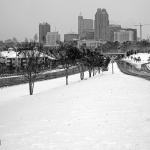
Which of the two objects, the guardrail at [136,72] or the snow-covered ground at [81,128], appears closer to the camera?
the snow-covered ground at [81,128]

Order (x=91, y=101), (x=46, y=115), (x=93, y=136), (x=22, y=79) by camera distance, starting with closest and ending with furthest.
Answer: (x=93, y=136) < (x=46, y=115) < (x=91, y=101) < (x=22, y=79)

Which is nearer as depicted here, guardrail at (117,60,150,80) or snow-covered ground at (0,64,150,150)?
snow-covered ground at (0,64,150,150)

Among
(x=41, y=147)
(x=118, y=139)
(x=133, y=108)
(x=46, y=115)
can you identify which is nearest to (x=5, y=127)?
(x=46, y=115)

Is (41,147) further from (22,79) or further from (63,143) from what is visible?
(22,79)

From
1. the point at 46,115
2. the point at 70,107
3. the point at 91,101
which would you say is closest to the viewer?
the point at 46,115

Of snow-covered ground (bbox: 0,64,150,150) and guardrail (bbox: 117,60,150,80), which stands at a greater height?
snow-covered ground (bbox: 0,64,150,150)

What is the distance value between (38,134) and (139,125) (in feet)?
10.9

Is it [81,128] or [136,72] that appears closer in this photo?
[81,128]

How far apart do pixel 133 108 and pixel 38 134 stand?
205 inches

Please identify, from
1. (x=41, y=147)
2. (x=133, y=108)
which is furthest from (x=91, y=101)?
(x=41, y=147)

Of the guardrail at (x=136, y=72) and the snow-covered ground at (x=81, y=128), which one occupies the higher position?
the snow-covered ground at (x=81, y=128)

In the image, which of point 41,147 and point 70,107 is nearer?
point 41,147

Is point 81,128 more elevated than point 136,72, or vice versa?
point 81,128

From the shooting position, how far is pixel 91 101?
15633 millimetres
